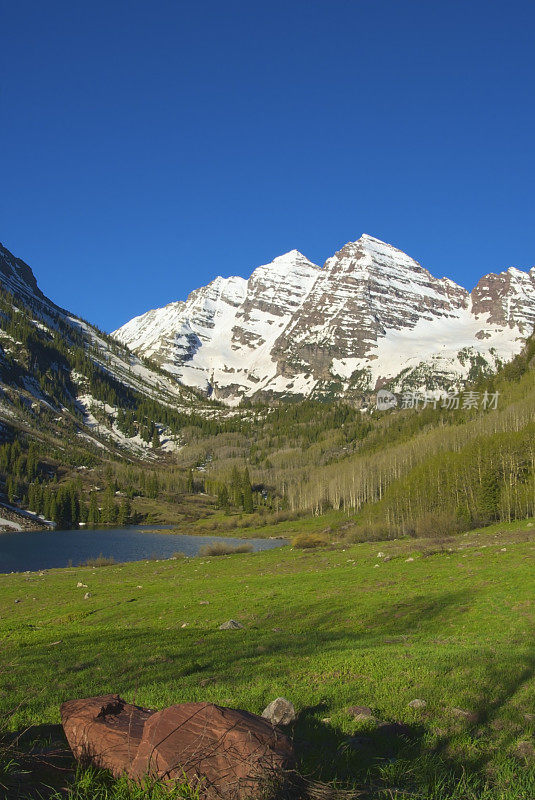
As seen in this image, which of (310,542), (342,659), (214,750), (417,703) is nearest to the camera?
(214,750)

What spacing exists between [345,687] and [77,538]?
121 metres

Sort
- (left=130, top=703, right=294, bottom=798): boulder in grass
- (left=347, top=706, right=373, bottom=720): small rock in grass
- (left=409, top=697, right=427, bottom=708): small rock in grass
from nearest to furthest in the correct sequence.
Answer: (left=130, top=703, right=294, bottom=798): boulder in grass → (left=347, top=706, right=373, bottom=720): small rock in grass → (left=409, top=697, right=427, bottom=708): small rock in grass

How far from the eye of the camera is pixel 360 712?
9.36 meters

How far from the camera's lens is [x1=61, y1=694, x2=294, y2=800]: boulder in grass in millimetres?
5125

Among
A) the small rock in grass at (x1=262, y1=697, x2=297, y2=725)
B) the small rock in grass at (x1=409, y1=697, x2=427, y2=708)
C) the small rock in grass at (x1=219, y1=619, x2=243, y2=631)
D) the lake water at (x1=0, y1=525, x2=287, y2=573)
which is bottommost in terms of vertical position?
the lake water at (x1=0, y1=525, x2=287, y2=573)

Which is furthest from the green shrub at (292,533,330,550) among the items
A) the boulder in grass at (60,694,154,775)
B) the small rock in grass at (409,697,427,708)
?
the boulder in grass at (60,694,154,775)

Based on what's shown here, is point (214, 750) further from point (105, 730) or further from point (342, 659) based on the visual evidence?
point (342, 659)

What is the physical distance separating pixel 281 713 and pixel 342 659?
17.0ft

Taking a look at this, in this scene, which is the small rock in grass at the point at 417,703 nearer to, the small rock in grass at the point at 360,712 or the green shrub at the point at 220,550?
the small rock in grass at the point at 360,712

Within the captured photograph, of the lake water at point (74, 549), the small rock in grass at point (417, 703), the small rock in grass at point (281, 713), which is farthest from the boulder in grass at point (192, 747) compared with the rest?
the lake water at point (74, 549)

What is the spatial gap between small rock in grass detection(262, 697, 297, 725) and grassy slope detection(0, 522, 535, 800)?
314 millimetres

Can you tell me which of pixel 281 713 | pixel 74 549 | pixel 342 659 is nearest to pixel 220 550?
pixel 74 549

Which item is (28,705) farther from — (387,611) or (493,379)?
(493,379)

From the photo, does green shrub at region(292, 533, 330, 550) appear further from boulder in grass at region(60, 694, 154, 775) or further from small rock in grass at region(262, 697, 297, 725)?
boulder in grass at region(60, 694, 154, 775)
